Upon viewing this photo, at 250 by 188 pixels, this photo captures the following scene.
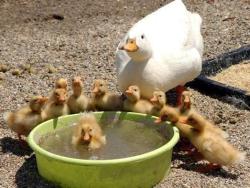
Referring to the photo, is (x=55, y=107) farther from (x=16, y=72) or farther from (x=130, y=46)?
(x=16, y=72)

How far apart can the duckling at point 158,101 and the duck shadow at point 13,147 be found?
88 centimetres

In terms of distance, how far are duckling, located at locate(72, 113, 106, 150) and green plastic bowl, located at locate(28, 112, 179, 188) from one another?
254mm

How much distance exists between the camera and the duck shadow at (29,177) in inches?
128

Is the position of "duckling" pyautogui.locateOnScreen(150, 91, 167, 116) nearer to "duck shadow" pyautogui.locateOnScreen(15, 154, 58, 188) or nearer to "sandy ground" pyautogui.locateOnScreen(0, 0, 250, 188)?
"sandy ground" pyautogui.locateOnScreen(0, 0, 250, 188)

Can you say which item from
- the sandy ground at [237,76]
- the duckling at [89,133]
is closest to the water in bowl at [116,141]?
the duckling at [89,133]

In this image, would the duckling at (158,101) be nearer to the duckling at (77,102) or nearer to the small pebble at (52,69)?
the duckling at (77,102)

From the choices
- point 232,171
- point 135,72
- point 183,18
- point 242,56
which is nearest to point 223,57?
point 242,56

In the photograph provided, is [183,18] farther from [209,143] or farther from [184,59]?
[209,143]

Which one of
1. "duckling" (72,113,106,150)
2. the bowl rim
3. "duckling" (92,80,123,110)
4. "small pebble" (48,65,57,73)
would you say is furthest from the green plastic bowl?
"small pebble" (48,65,57,73)

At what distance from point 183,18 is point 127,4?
9.76ft

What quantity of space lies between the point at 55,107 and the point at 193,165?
3.13 feet

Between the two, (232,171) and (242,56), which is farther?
(242,56)

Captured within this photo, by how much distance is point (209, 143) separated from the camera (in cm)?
327

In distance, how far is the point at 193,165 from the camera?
3.47m
